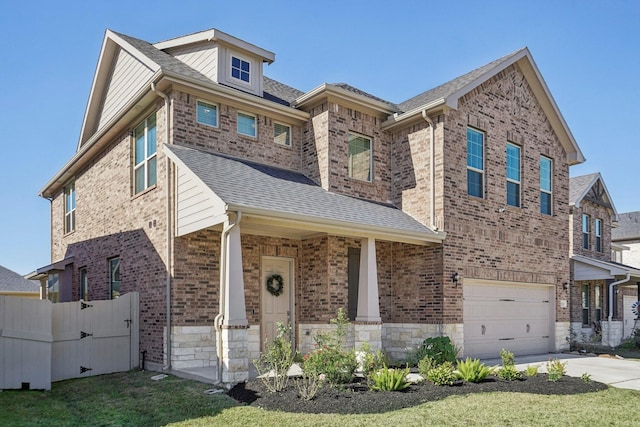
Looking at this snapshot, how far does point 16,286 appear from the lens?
32.4 metres

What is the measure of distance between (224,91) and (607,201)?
834 inches

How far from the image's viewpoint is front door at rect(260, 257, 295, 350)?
1223cm

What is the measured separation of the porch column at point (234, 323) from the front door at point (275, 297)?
2.99 meters

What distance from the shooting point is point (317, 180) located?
522 inches

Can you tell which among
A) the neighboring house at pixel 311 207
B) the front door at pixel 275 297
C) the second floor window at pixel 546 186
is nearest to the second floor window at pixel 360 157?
the neighboring house at pixel 311 207

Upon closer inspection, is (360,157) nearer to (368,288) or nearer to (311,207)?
(311,207)

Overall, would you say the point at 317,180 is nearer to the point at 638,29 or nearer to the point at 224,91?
the point at 224,91

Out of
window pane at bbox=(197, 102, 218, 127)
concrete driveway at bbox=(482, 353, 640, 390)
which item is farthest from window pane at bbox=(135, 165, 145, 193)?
concrete driveway at bbox=(482, 353, 640, 390)

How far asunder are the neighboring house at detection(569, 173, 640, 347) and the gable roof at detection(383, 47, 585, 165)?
6016 mm

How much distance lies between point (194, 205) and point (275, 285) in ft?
10.4

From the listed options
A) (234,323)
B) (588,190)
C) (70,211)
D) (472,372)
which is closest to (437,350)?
(472,372)

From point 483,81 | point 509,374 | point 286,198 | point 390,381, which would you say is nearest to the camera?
point 390,381

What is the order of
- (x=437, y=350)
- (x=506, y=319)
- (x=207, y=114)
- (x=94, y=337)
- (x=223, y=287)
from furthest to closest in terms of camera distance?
(x=506, y=319), (x=207, y=114), (x=437, y=350), (x=94, y=337), (x=223, y=287)

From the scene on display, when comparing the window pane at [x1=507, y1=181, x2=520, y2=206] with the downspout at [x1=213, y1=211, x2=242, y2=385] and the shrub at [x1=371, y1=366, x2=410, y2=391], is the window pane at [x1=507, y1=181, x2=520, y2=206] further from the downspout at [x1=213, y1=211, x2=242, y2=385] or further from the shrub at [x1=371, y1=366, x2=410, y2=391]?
the downspout at [x1=213, y1=211, x2=242, y2=385]
